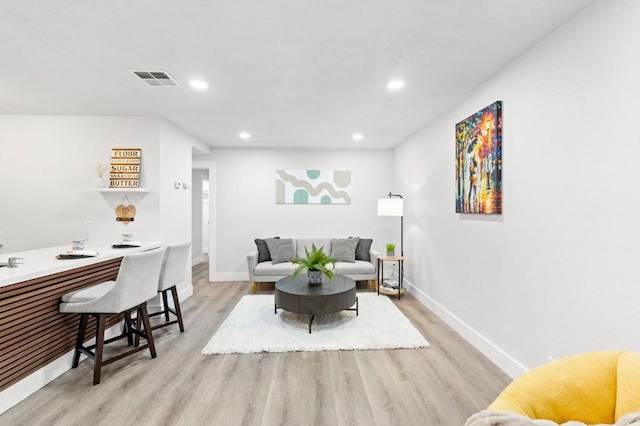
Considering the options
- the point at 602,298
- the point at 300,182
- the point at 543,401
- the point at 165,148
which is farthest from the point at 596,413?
the point at 300,182

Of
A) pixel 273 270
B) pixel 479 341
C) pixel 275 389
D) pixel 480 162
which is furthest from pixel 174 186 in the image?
pixel 479 341

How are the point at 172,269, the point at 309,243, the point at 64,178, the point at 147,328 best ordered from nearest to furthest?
the point at 147,328 → the point at 172,269 → the point at 64,178 → the point at 309,243

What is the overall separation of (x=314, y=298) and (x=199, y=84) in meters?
2.46

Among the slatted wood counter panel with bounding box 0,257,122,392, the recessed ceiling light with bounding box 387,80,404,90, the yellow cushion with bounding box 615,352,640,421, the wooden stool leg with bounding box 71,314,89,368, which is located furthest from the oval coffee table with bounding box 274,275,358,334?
the yellow cushion with bounding box 615,352,640,421

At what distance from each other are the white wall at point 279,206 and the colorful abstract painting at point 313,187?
0.32 ft

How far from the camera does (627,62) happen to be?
1550 millimetres

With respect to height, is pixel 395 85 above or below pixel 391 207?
above

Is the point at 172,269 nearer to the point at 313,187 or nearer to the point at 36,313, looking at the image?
the point at 36,313

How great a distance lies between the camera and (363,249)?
5.28 metres

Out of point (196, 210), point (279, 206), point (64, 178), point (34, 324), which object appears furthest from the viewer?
point (196, 210)

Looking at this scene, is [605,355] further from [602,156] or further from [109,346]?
[109,346]

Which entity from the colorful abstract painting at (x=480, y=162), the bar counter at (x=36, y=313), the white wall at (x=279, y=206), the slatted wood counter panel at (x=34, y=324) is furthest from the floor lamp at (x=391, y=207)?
the slatted wood counter panel at (x=34, y=324)

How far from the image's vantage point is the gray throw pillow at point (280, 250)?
506 centimetres

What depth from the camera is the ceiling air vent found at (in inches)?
103
